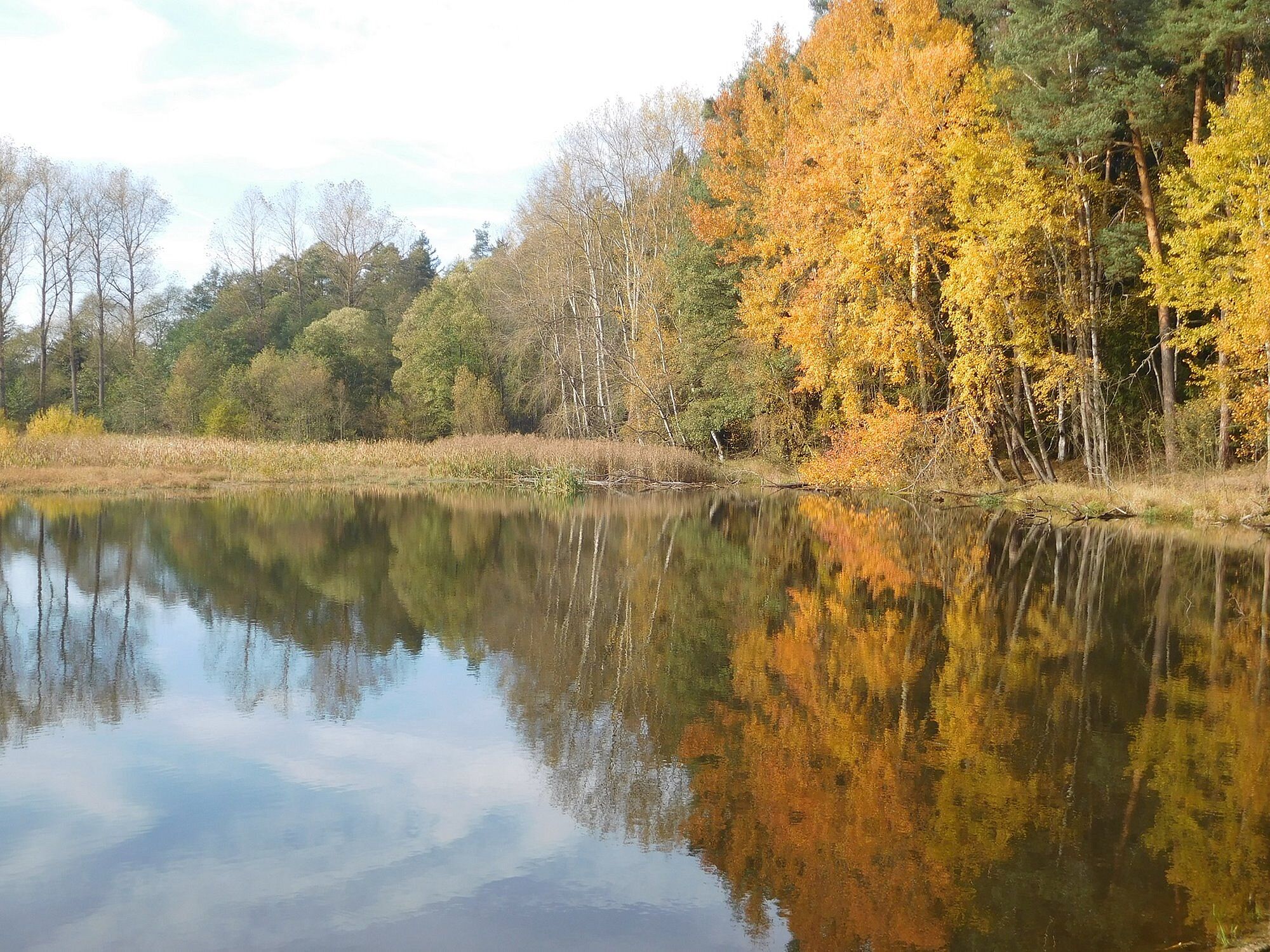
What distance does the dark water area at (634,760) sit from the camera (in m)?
4.49

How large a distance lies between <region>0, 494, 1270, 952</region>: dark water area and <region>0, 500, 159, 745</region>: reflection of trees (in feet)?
0.18

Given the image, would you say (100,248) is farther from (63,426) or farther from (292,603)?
(292,603)

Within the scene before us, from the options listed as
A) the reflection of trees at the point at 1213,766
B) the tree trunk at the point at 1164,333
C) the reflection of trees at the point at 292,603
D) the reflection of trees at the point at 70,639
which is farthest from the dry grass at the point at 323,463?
the reflection of trees at the point at 1213,766

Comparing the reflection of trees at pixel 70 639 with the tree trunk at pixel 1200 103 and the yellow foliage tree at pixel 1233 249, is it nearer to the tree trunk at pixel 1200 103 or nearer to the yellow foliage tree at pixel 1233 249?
the yellow foliage tree at pixel 1233 249

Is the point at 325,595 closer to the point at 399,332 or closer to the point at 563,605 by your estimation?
the point at 563,605

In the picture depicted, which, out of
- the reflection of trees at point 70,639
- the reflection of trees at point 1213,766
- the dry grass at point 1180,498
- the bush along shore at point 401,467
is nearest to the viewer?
the reflection of trees at point 1213,766

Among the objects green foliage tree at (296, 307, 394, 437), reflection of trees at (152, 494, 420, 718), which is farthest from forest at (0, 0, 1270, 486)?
reflection of trees at (152, 494, 420, 718)

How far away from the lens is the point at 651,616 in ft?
36.7

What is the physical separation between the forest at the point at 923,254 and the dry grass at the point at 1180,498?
548 millimetres

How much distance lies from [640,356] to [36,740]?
101 feet

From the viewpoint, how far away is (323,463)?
34094 millimetres

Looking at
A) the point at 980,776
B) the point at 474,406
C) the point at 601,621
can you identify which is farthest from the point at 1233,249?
the point at 474,406

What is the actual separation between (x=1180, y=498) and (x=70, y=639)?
19.4 m

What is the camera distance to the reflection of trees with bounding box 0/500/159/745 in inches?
303
